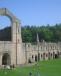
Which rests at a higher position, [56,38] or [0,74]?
[56,38]

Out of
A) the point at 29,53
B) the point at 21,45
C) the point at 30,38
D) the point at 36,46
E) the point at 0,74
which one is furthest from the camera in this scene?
the point at 30,38

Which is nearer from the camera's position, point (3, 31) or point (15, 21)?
point (15, 21)

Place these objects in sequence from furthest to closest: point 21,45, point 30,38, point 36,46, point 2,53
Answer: point 30,38
point 36,46
point 21,45
point 2,53

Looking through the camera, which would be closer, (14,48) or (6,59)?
(14,48)

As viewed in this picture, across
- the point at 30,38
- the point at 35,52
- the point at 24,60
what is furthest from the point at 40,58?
the point at 30,38

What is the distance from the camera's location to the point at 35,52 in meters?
56.1

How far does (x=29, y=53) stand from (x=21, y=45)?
538 cm

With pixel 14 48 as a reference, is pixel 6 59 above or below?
below

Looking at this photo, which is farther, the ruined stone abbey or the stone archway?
the stone archway

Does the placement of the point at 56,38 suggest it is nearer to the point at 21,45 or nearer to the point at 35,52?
the point at 35,52

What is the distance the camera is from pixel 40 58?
57.4 meters

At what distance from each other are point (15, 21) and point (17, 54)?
4.95 m

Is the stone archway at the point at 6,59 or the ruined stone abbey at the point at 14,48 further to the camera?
the stone archway at the point at 6,59

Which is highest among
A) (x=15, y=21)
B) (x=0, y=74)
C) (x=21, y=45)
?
(x=15, y=21)
